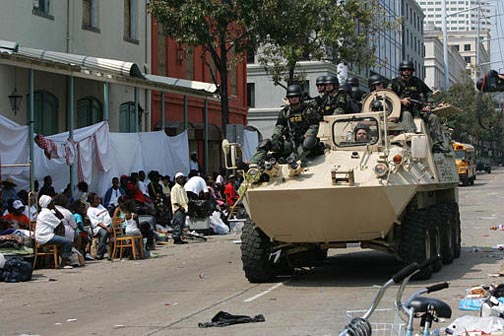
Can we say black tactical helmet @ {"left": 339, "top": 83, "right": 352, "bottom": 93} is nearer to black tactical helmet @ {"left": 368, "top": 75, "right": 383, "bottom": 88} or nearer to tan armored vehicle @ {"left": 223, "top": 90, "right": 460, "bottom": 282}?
black tactical helmet @ {"left": 368, "top": 75, "right": 383, "bottom": 88}

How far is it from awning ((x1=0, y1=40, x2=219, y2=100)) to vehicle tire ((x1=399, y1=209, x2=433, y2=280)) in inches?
382

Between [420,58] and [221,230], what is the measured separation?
71.1 metres

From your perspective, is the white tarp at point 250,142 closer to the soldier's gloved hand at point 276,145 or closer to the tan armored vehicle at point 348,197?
the tan armored vehicle at point 348,197

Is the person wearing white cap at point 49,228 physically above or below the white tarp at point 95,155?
below

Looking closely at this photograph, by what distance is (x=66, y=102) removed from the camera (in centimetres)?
2450

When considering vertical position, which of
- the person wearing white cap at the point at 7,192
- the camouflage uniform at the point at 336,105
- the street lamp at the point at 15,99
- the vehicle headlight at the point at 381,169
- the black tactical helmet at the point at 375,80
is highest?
the street lamp at the point at 15,99

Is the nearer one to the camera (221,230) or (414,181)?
(414,181)

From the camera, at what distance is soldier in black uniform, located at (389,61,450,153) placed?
15.0 m

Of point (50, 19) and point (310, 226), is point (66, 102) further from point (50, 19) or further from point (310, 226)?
point (310, 226)

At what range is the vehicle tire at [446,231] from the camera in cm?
1451

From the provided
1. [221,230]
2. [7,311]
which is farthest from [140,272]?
[221,230]

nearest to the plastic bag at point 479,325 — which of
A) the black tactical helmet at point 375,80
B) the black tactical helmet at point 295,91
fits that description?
the black tactical helmet at point 295,91

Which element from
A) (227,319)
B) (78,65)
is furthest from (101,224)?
(227,319)

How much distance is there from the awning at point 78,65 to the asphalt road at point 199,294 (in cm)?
469
